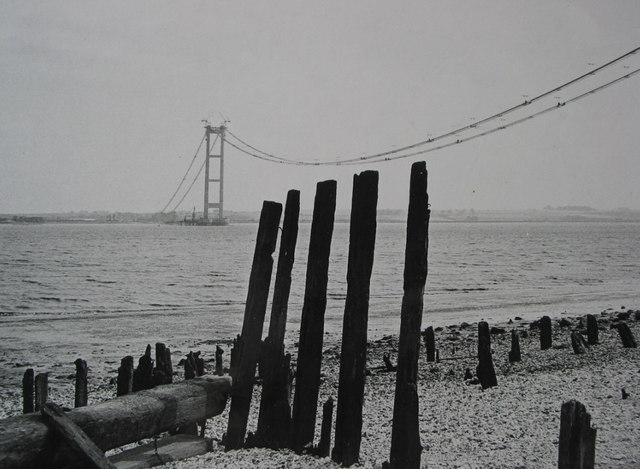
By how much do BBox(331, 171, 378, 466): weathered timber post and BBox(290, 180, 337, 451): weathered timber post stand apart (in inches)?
10.0

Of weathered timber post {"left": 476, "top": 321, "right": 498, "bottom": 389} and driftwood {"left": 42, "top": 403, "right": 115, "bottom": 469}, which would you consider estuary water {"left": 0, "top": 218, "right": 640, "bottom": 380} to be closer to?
weathered timber post {"left": 476, "top": 321, "right": 498, "bottom": 389}

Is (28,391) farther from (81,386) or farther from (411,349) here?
(411,349)

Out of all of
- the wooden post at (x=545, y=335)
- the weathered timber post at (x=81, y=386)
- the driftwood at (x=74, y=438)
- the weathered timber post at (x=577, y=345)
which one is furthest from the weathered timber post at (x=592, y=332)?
the driftwood at (x=74, y=438)

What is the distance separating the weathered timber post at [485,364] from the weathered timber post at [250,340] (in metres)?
3.94

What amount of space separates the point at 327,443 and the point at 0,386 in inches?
302

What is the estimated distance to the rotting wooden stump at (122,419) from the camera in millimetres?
3346

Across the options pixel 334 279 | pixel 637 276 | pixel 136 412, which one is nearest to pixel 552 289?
pixel 637 276

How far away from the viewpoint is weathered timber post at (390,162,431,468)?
13.8ft

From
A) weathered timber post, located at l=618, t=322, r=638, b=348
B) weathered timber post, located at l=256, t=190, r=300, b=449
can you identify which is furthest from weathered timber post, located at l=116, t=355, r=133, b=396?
weathered timber post, located at l=618, t=322, r=638, b=348

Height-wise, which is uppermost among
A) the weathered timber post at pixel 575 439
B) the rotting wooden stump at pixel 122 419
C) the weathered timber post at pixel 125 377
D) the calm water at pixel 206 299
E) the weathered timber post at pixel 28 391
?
the weathered timber post at pixel 575 439

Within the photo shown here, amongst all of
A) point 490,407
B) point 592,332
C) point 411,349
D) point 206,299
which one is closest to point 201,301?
point 206,299

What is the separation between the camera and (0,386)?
32.3 feet

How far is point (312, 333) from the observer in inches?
188

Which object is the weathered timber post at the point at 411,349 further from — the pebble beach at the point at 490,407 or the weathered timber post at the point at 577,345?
the weathered timber post at the point at 577,345
